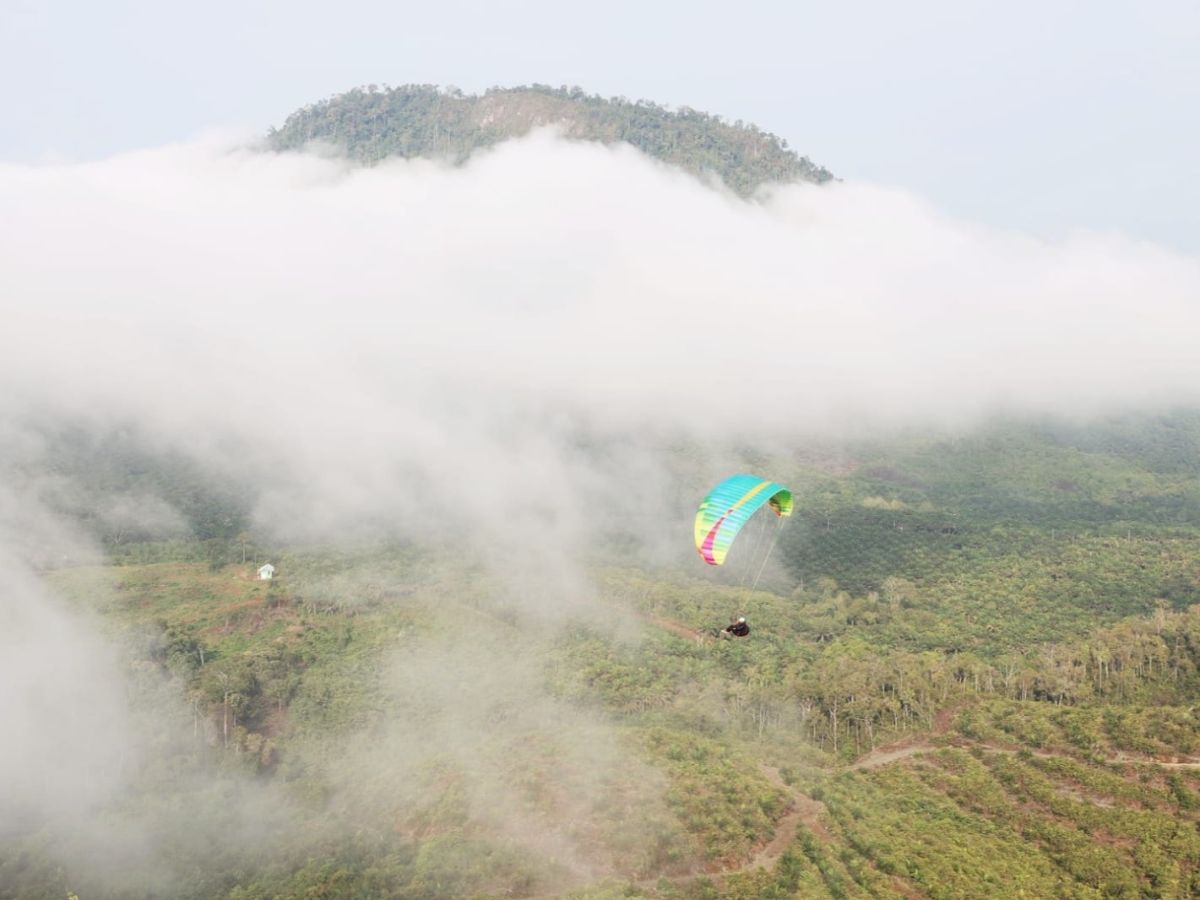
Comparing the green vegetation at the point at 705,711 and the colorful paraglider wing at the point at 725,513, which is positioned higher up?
the colorful paraglider wing at the point at 725,513

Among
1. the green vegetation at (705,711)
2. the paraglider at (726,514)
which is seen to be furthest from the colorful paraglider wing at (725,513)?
the green vegetation at (705,711)

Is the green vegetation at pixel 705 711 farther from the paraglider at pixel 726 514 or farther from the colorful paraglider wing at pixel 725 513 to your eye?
the colorful paraglider wing at pixel 725 513

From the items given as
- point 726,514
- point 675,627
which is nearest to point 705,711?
point 675,627

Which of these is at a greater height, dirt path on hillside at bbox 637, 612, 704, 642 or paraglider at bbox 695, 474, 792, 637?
paraglider at bbox 695, 474, 792, 637

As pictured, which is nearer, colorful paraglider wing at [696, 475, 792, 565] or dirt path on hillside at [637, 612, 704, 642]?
colorful paraglider wing at [696, 475, 792, 565]

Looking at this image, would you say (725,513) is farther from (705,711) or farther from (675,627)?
(675,627)

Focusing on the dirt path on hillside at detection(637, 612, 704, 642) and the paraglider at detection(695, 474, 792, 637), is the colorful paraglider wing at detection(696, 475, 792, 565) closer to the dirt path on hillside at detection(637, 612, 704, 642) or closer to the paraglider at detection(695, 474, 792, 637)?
the paraglider at detection(695, 474, 792, 637)

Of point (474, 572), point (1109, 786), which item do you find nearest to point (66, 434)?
point (474, 572)

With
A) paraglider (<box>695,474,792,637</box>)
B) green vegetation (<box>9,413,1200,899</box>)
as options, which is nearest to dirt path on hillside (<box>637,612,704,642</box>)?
green vegetation (<box>9,413,1200,899</box>)

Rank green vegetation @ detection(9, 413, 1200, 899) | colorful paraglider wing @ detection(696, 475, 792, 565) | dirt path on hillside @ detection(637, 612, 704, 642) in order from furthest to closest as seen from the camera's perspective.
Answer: dirt path on hillside @ detection(637, 612, 704, 642) → green vegetation @ detection(9, 413, 1200, 899) → colorful paraglider wing @ detection(696, 475, 792, 565)
